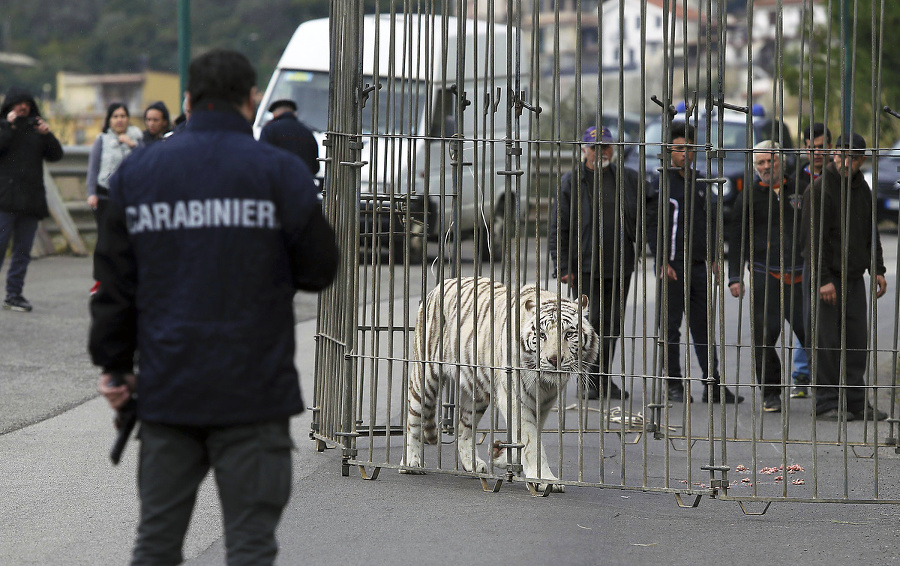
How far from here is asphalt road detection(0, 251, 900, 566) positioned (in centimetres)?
491

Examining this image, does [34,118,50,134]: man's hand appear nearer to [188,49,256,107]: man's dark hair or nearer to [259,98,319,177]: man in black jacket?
[259,98,319,177]: man in black jacket

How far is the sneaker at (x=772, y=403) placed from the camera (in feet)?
27.9

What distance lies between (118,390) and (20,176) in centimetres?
831

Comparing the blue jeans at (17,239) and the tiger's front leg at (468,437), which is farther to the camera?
the blue jeans at (17,239)

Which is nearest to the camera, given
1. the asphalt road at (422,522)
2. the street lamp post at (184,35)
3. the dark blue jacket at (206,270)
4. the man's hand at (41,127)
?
the dark blue jacket at (206,270)

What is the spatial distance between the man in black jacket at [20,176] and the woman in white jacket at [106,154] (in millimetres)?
412

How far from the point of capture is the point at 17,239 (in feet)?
36.4

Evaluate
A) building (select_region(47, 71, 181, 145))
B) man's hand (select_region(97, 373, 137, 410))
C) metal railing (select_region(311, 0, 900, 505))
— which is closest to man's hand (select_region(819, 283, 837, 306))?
metal railing (select_region(311, 0, 900, 505))

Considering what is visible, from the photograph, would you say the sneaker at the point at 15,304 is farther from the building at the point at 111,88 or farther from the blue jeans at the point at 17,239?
the building at the point at 111,88

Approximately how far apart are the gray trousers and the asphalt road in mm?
1402

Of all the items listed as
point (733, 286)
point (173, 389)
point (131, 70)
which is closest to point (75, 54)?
point (131, 70)

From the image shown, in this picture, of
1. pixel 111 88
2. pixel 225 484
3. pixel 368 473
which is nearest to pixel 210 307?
pixel 225 484

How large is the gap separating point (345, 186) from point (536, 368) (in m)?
1.45

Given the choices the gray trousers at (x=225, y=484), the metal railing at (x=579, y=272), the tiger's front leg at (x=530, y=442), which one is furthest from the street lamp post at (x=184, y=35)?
the gray trousers at (x=225, y=484)
